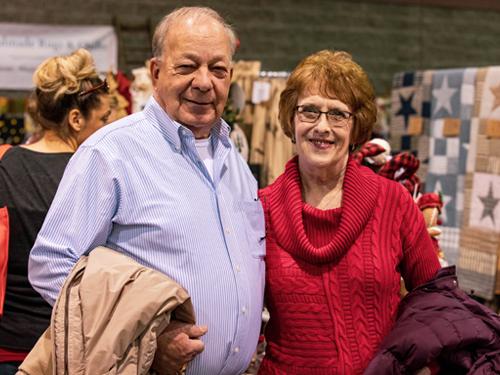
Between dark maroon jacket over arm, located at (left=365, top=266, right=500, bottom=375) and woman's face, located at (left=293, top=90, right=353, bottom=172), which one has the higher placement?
woman's face, located at (left=293, top=90, right=353, bottom=172)

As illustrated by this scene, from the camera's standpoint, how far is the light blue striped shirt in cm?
163

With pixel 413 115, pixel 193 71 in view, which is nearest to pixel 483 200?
pixel 413 115

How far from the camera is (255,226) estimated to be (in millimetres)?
1917

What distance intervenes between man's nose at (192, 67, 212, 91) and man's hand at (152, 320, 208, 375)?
561 mm

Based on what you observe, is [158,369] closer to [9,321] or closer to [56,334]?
[56,334]

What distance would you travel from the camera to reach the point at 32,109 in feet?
8.21

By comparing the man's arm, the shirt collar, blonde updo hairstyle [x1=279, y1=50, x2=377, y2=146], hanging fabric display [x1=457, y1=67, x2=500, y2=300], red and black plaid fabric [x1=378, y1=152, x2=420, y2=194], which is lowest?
hanging fabric display [x1=457, y1=67, x2=500, y2=300]

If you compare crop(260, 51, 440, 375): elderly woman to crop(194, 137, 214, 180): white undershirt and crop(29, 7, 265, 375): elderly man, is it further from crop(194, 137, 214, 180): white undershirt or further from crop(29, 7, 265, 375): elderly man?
crop(194, 137, 214, 180): white undershirt

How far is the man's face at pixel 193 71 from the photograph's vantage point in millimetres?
1787

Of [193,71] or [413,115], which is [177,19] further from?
[413,115]

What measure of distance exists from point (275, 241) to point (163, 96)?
0.48 m

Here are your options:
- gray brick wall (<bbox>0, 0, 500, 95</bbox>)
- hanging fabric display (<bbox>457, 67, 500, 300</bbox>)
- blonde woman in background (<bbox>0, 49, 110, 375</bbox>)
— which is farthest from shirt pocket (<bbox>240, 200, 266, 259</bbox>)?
gray brick wall (<bbox>0, 0, 500, 95</bbox>)

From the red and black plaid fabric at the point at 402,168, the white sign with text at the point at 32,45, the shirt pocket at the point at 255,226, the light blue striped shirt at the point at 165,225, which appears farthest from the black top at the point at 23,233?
the white sign with text at the point at 32,45

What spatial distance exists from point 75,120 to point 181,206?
936mm
